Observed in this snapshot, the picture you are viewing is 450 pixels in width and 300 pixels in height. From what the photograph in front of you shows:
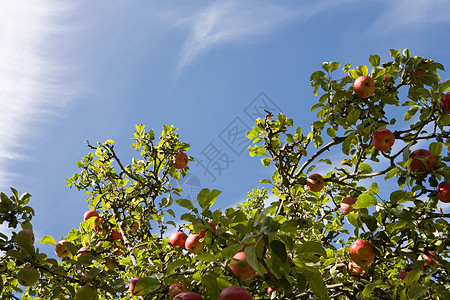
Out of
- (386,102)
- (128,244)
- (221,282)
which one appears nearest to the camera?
(221,282)

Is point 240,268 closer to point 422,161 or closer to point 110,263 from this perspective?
point 422,161

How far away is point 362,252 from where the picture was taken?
8.14 feet

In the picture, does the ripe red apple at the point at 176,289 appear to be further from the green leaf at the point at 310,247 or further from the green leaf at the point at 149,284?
the green leaf at the point at 310,247

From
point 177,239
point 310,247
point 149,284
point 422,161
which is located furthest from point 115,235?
point 422,161

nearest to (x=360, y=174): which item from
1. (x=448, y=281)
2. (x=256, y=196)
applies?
(x=448, y=281)

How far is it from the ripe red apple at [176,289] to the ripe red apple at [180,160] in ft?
9.14

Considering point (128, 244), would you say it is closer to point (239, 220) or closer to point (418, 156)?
point (239, 220)

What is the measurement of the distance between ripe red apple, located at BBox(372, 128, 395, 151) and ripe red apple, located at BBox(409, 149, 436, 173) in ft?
0.70

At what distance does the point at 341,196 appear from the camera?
384 cm

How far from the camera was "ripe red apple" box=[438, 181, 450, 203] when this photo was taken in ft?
8.71

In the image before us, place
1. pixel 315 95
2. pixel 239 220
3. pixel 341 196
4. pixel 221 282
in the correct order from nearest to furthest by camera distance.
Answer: pixel 221 282 → pixel 239 220 → pixel 315 95 → pixel 341 196

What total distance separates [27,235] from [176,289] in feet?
4.33

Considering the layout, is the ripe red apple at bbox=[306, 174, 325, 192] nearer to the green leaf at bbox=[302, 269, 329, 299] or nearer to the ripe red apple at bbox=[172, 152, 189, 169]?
the green leaf at bbox=[302, 269, 329, 299]

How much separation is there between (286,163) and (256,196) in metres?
4.00
